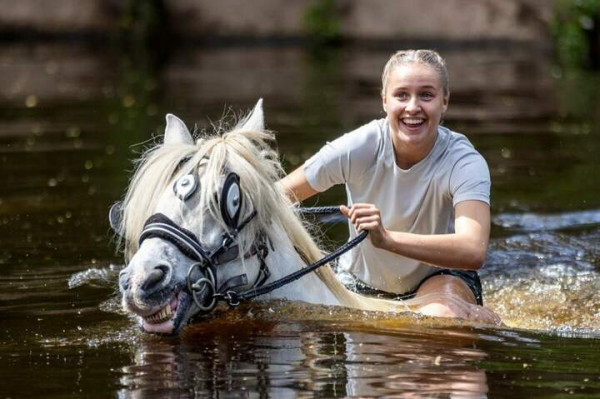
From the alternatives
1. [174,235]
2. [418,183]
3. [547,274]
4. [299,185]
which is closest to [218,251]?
[174,235]

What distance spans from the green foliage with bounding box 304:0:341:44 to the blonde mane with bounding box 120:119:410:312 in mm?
21956

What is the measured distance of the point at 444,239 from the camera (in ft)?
17.2

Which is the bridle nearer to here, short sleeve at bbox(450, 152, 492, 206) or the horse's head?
the horse's head

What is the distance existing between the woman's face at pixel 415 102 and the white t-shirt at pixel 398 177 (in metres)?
0.15

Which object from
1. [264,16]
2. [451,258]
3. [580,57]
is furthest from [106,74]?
[451,258]

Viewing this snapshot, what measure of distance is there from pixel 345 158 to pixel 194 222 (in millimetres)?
1425

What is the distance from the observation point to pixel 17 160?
11.9 m

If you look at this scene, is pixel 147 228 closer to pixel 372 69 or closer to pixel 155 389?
pixel 155 389

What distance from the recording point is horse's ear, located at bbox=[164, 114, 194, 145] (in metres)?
4.81

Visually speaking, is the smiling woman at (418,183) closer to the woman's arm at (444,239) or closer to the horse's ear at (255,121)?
the woman's arm at (444,239)

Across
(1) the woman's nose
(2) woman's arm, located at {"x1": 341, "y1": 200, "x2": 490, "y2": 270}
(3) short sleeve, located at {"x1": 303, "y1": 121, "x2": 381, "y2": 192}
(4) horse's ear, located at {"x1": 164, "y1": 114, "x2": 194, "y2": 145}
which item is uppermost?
(1) the woman's nose

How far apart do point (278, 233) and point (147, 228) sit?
627 millimetres

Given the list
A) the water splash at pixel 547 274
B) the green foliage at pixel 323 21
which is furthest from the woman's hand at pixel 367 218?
the green foliage at pixel 323 21

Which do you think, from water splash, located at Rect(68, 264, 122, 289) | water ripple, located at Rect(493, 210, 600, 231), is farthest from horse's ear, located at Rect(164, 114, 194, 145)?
water ripple, located at Rect(493, 210, 600, 231)
